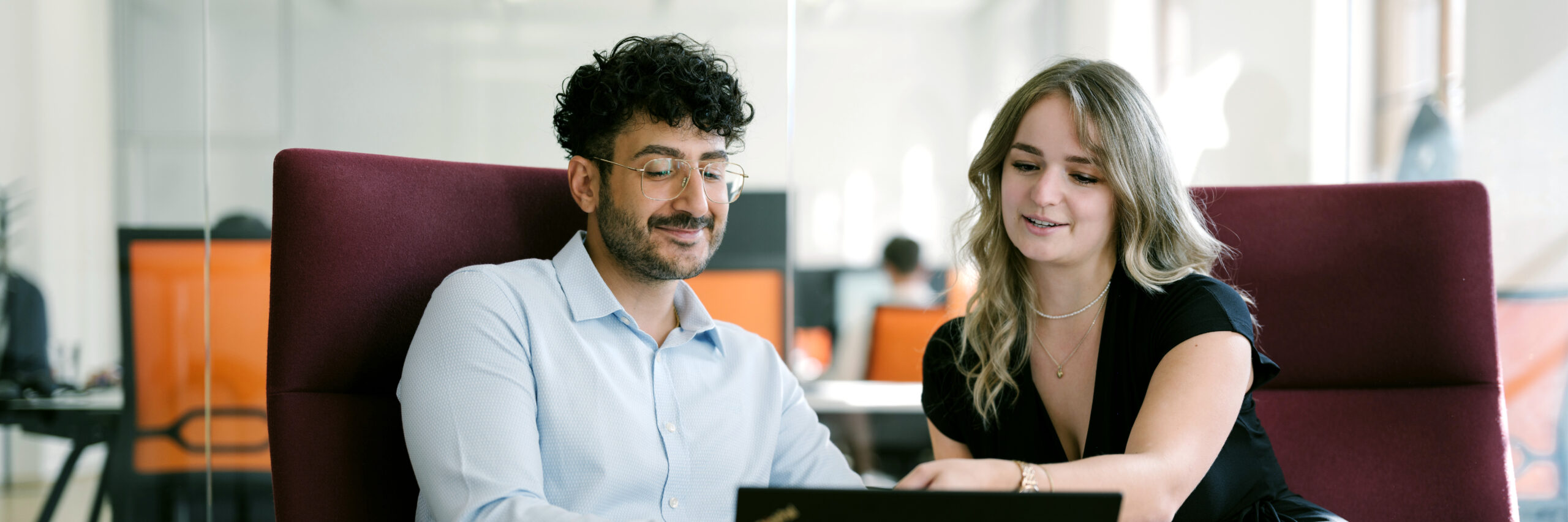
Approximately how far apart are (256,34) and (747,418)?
113 inches

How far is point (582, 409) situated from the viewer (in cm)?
114

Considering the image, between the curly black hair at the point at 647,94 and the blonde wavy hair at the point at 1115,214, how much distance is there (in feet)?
1.40

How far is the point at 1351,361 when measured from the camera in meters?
1.41

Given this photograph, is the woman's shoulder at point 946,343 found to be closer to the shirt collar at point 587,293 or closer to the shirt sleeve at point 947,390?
the shirt sleeve at point 947,390

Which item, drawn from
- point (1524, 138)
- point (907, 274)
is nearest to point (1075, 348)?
point (907, 274)

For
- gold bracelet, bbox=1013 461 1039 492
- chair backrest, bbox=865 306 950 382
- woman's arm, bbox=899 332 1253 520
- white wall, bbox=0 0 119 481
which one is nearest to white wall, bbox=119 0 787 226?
white wall, bbox=0 0 119 481

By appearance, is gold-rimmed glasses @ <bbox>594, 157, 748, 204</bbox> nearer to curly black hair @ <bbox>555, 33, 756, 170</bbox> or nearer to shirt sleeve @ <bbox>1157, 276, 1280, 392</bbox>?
curly black hair @ <bbox>555, 33, 756, 170</bbox>

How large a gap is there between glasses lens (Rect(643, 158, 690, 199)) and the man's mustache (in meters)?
0.03

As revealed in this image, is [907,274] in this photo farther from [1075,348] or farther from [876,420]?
[1075,348]

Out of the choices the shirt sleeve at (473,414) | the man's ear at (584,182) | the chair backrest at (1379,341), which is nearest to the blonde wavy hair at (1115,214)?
the chair backrest at (1379,341)

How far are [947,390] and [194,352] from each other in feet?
9.58

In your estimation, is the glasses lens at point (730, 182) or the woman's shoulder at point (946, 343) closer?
the glasses lens at point (730, 182)

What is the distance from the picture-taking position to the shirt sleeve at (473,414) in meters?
0.98

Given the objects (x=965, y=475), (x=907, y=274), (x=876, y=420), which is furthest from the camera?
(x=907, y=274)
